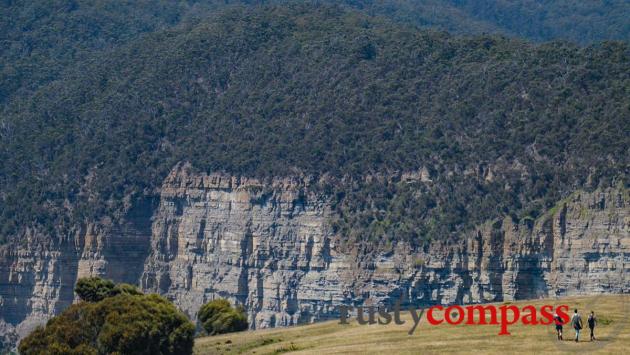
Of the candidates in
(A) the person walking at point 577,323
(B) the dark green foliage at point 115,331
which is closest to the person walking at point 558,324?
(A) the person walking at point 577,323

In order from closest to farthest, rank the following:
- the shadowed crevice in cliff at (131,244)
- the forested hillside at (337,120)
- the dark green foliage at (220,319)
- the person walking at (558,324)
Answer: the person walking at (558,324) < the dark green foliage at (220,319) < the forested hillside at (337,120) < the shadowed crevice in cliff at (131,244)

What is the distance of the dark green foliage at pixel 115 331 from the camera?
83375mm

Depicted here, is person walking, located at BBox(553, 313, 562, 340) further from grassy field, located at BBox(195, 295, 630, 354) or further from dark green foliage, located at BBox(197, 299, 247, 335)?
dark green foliage, located at BBox(197, 299, 247, 335)

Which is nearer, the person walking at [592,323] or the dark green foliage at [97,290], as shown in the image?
the person walking at [592,323]

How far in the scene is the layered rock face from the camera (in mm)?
124562

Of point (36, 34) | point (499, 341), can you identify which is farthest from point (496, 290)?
point (36, 34)

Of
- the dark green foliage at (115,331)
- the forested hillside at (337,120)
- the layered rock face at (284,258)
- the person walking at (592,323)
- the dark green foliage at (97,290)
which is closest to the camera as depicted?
the person walking at (592,323)

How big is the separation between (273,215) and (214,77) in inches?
1036

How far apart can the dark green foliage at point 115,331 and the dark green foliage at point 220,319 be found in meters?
23.2

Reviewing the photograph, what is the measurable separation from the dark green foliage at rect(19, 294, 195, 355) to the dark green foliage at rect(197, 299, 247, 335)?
23.2m

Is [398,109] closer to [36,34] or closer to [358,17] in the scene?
[358,17]

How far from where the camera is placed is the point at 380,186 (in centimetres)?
A: 14175

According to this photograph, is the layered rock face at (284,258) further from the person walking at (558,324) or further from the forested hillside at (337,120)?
the person walking at (558,324)

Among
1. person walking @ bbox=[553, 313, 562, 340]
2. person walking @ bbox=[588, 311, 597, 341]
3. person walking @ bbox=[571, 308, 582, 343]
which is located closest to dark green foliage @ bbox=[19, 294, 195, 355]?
person walking @ bbox=[553, 313, 562, 340]
